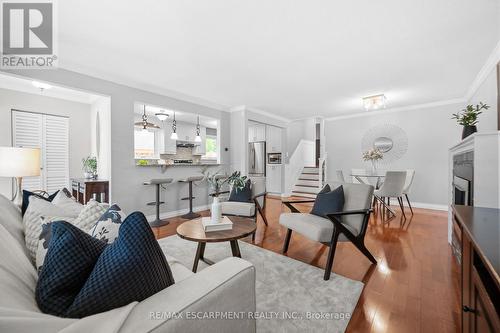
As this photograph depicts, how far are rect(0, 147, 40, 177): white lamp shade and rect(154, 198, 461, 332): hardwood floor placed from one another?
164 cm

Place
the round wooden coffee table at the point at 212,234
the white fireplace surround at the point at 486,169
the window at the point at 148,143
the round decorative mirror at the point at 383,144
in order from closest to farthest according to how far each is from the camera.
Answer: the white fireplace surround at the point at 486,169, the round wooden coffee table at the point at 212,234, the round decorative mirror at the point at 383,144, the window at the point at 148,143

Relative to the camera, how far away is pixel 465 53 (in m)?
2.62

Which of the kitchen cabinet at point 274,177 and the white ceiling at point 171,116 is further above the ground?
the white ceiling at point 171,116

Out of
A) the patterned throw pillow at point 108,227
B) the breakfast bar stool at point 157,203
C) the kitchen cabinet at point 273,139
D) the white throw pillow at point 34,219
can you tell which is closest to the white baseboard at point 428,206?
A: the kitchen cabinet at point 273,139

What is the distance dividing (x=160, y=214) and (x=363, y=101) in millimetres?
4651

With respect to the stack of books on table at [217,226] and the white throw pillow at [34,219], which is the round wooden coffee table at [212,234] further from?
the white throw pillow at [34,219]

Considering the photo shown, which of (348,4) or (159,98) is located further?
(159,98)

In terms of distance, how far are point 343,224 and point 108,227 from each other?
2.07m

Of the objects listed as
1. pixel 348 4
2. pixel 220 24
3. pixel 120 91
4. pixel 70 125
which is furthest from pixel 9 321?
pixel 70 125

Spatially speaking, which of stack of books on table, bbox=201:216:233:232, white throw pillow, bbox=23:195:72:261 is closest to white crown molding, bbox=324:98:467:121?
stack of books on table, bbox=201:216:233:232

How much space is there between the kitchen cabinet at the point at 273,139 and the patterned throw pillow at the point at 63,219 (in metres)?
5.82

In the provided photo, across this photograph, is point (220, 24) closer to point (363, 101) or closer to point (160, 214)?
point (160, 214)

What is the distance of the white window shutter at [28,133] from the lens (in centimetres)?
364

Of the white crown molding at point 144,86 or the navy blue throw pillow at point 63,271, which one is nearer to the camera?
the navy blue throw pillow at point 63,271
